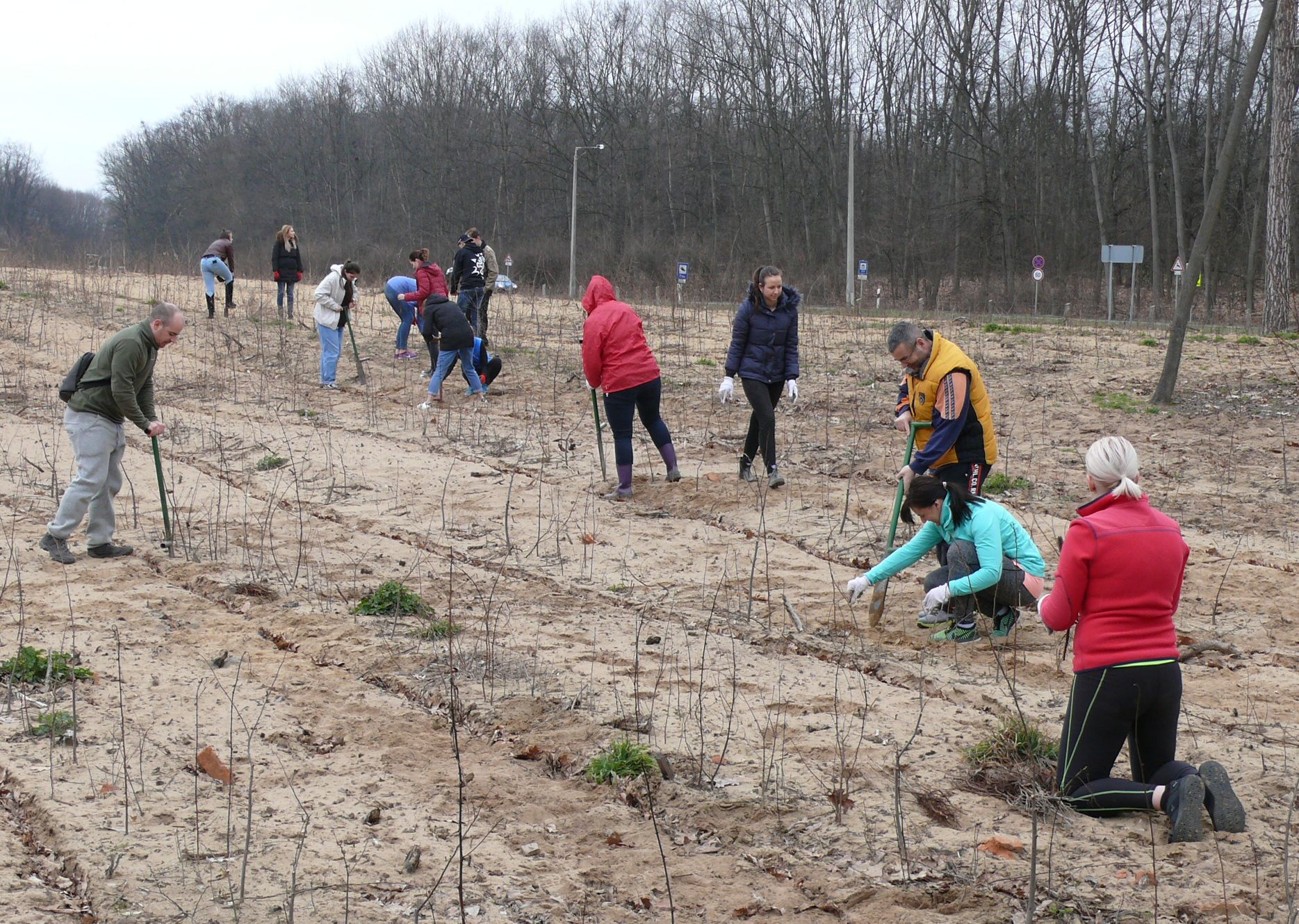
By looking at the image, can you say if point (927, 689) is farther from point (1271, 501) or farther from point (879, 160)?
point (879, 160)

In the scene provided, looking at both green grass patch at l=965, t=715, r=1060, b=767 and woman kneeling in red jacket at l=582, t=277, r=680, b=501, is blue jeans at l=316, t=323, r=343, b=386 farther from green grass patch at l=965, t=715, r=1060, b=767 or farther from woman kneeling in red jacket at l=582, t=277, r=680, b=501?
green grass patch at l=965, t=715, r=1060, b=767

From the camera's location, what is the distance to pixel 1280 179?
19797 mm

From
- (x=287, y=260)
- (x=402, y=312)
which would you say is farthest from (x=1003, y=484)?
(x=287, y=260)

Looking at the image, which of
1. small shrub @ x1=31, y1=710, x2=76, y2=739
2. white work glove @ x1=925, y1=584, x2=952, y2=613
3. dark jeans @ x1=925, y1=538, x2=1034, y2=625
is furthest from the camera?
dark jeans @ x1=925, y1=538, x2=1034, y2=625

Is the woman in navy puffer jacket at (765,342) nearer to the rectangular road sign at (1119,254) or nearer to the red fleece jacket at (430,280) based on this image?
the red fleece jacket at (430,280)

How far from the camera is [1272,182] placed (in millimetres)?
19891

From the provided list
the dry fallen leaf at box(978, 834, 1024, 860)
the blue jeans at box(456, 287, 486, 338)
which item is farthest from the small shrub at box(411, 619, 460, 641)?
the blue jeans at box(456, 287, 486, 338)

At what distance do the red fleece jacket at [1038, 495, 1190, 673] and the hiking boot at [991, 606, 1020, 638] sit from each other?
2348 millimetres

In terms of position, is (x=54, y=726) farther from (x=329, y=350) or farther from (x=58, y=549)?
(x=329, y=350)

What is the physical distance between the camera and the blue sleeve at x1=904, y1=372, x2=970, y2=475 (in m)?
7.18

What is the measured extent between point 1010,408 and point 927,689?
904 centimetres

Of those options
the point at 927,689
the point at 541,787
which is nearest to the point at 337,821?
the point at 541,787

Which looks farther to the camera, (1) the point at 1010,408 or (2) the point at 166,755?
(1) the point at 1010,408

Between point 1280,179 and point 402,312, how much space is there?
563 inches
